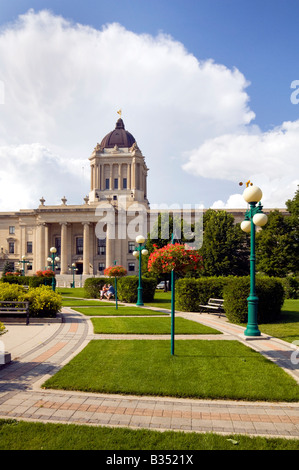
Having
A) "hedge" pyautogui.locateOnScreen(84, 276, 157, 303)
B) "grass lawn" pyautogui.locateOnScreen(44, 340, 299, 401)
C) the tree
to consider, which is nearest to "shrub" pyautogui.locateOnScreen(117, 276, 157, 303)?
"hedge" pyautogui.locateOnScreen(84, 276, 157, 303)

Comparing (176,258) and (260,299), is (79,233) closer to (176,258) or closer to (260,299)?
(260,299)

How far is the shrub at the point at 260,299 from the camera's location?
1353 centimetres

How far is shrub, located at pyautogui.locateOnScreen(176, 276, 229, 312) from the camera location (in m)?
17.6

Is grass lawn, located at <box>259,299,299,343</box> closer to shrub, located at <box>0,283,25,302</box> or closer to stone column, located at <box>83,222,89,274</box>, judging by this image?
shrub, located at <box>0,283,25,302</box>

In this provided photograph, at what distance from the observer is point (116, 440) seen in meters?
4.24

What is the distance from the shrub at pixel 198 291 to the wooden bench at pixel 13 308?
26.6 ft

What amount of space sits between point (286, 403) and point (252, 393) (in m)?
0.56

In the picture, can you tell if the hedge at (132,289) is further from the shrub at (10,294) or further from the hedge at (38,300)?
the shrub at (10,294)

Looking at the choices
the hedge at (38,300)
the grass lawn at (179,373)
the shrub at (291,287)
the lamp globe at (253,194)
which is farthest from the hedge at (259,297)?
the shrub at (291,287)

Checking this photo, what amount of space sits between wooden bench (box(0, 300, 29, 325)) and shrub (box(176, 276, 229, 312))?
8.11 metres

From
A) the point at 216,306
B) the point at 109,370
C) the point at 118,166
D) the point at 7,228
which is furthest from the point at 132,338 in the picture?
the point at 118,166

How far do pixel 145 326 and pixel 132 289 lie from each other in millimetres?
9992

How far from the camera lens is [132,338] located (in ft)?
34.1

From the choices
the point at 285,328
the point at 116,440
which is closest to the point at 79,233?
the point at 285,328
